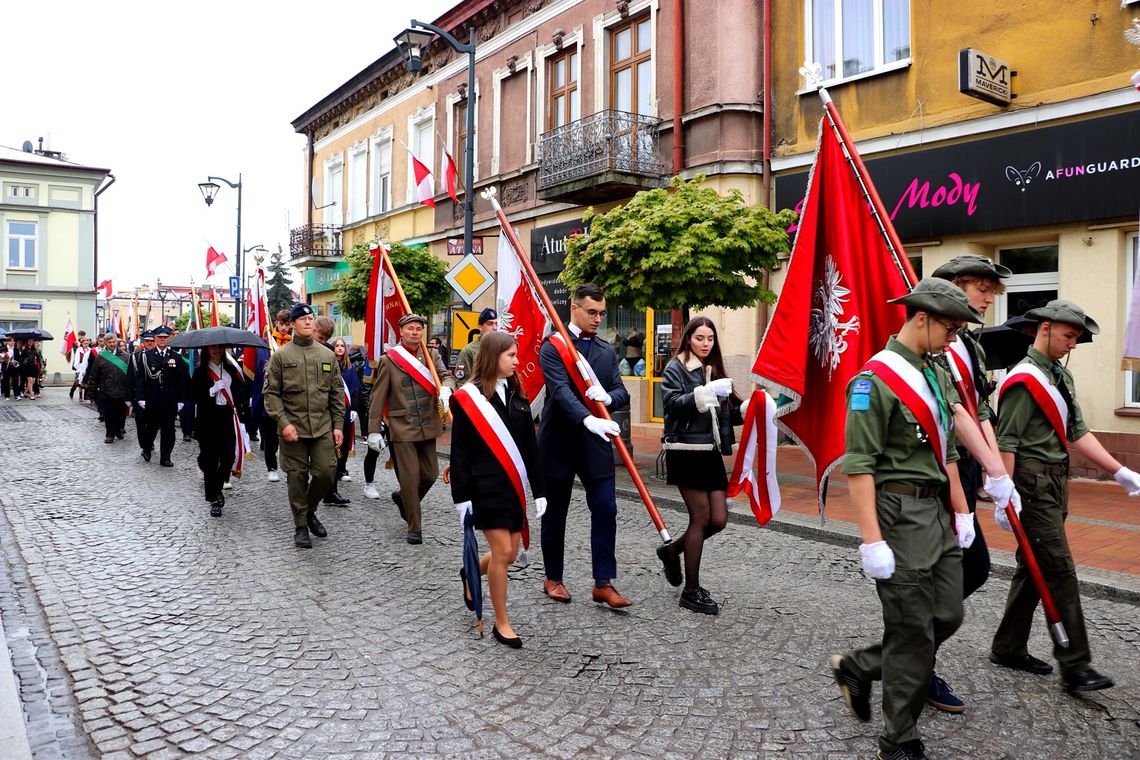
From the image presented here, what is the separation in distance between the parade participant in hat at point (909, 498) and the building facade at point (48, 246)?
47246mm

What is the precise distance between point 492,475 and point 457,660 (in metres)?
0.96

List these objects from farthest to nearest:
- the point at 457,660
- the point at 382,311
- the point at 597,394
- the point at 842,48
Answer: the point at 842,48 → the point at 382,311 → the point at 597,394 → the point at 457,660

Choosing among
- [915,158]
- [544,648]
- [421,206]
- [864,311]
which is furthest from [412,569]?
[421,206]

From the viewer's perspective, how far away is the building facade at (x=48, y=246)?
4388 cm

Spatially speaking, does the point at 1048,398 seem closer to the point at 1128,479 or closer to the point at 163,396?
the point at 1128,479

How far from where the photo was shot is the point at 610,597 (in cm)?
551

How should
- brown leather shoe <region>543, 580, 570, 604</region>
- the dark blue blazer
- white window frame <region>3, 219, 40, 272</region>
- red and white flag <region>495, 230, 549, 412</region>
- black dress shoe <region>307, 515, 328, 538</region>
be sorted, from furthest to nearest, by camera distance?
white window frame <region>3, 219, 40, 272</region> < black dress shoe <region>307, 515, 328, 538</region> < red and white flag <region>495, 230, 549, 412</region> < brown leather shoe <region>543, 580, 570, 604</region> < the dark blue blazer

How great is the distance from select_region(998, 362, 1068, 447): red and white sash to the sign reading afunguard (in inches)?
314

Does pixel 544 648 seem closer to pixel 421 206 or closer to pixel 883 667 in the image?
pixel 883 667

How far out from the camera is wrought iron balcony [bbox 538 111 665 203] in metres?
16.3

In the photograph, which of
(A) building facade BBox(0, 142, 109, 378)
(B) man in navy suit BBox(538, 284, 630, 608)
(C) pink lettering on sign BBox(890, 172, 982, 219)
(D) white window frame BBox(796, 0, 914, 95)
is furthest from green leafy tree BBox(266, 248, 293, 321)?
(B) man in navy suit BBox(538, 284, 630, 608)

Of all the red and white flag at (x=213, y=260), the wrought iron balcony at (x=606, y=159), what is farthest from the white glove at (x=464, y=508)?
the red and white flag at (x=213, y=260)

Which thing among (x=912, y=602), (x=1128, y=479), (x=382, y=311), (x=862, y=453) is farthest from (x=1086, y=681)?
(x=382, y=311)

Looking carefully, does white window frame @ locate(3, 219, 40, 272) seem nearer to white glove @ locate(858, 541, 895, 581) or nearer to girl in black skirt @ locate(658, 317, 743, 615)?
girl in black skirt @ locate(658, 317, 743, 615)
